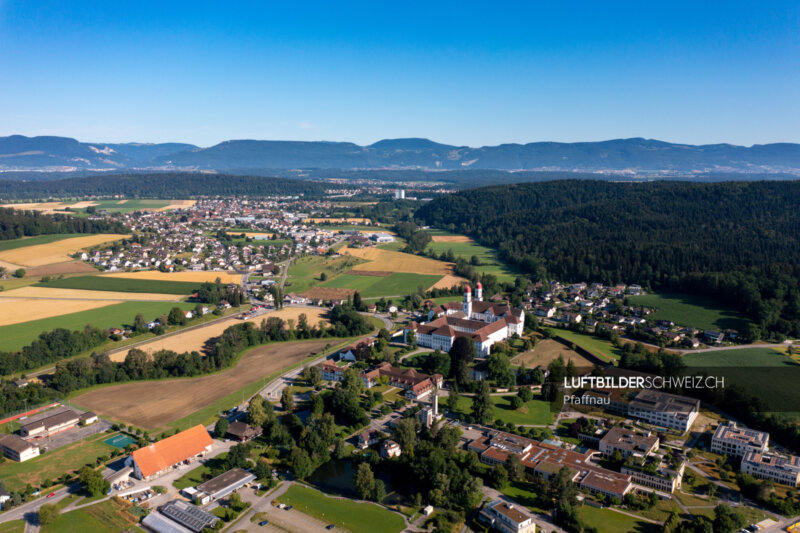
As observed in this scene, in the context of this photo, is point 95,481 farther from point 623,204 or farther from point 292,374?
point 623,204

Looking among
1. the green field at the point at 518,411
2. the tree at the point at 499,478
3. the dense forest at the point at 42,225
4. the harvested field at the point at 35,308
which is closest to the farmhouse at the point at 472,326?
the green field at the point at 518,411

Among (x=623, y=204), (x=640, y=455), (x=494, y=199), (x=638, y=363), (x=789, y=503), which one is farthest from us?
(x=494, y=199)

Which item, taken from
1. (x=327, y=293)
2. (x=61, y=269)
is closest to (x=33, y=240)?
(x=61, y=269)

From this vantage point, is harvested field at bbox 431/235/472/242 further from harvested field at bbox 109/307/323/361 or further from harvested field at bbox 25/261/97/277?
harvested field at bbox 25/261/97/277

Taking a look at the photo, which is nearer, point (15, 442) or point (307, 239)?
point (15, 442)

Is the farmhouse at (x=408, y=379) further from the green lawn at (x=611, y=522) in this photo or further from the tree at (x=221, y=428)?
the green lawn at (x=611, y=522)

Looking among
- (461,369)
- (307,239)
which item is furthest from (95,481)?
(307,239)
